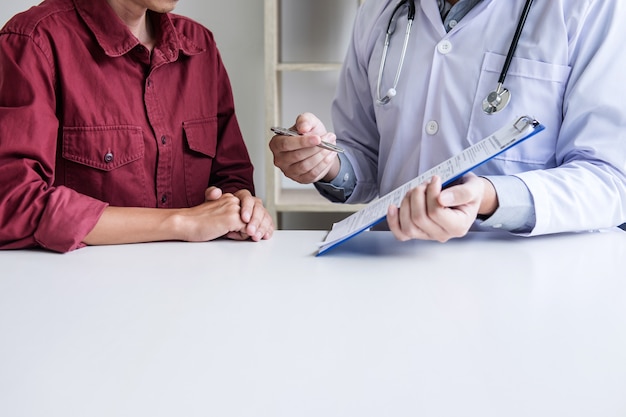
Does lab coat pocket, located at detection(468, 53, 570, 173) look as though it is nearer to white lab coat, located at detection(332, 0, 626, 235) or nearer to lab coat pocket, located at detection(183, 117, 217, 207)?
white lab coat, located at detection(332, 0, 626, 235)

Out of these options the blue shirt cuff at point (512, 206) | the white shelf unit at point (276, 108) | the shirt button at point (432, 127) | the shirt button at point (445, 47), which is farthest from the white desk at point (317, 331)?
the white shelf unit at point (276, 108)

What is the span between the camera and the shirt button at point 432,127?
1336 mm

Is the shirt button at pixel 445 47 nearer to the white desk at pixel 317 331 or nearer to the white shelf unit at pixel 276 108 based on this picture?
the white desk at pixel 317 331

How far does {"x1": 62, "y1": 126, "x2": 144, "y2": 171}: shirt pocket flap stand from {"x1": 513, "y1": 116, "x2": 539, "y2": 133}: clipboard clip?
81cm

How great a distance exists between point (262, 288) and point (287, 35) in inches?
82.2

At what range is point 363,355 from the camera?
2.18ft

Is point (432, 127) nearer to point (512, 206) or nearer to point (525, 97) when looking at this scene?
point (525, 97)

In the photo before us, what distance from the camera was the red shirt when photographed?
1150 mm

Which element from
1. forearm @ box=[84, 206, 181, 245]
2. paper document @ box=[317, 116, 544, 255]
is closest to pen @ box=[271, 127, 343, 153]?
paper document @ box=[317, 116, 544, 255]

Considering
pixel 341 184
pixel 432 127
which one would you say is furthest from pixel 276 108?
pixel 432 127

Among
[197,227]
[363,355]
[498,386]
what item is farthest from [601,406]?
[197,227]

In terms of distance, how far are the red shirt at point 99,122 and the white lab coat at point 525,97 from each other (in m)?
0.34

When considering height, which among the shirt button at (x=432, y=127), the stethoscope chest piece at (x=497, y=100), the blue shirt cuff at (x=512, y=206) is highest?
the stethoscope chest piece at (x=497, y=100)

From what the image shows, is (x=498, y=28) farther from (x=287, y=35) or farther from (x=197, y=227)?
(x=287, y=35)
